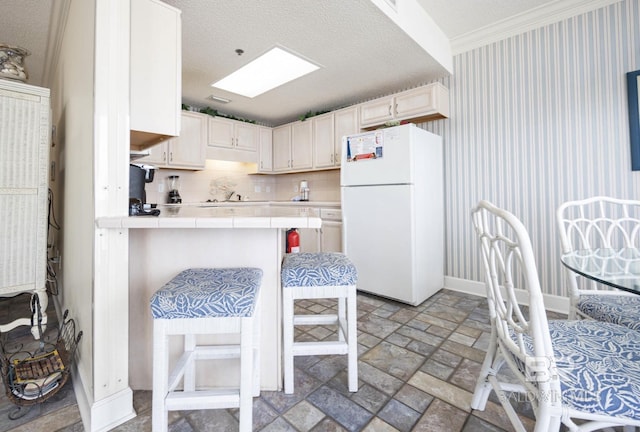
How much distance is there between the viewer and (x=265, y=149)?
14.8 feet

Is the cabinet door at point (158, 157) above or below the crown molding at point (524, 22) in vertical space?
below

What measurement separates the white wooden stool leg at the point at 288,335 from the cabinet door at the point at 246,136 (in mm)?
3320

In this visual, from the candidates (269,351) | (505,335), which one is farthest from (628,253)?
(269,351)

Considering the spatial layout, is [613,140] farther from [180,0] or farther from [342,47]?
[180,0]

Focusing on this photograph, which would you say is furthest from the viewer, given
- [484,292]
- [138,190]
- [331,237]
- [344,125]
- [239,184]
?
[239,184]

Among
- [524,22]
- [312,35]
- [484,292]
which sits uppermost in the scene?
[524,22]

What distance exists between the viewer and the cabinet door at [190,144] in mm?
3594

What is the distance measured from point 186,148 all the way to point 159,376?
3270 millimetres

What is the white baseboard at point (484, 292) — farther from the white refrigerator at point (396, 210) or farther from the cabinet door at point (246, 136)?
the cabinet door at point (246, 136)

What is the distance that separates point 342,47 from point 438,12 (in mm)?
885

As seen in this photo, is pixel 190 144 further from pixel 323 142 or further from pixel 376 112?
pixel 376 112

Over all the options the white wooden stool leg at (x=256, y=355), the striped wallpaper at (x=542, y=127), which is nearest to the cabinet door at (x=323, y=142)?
the striped wallpaper at (x=542, y=127)

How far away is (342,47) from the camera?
243 centimetres

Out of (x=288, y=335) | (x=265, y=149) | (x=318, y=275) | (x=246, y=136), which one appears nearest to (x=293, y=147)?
(x=265, y=149)
